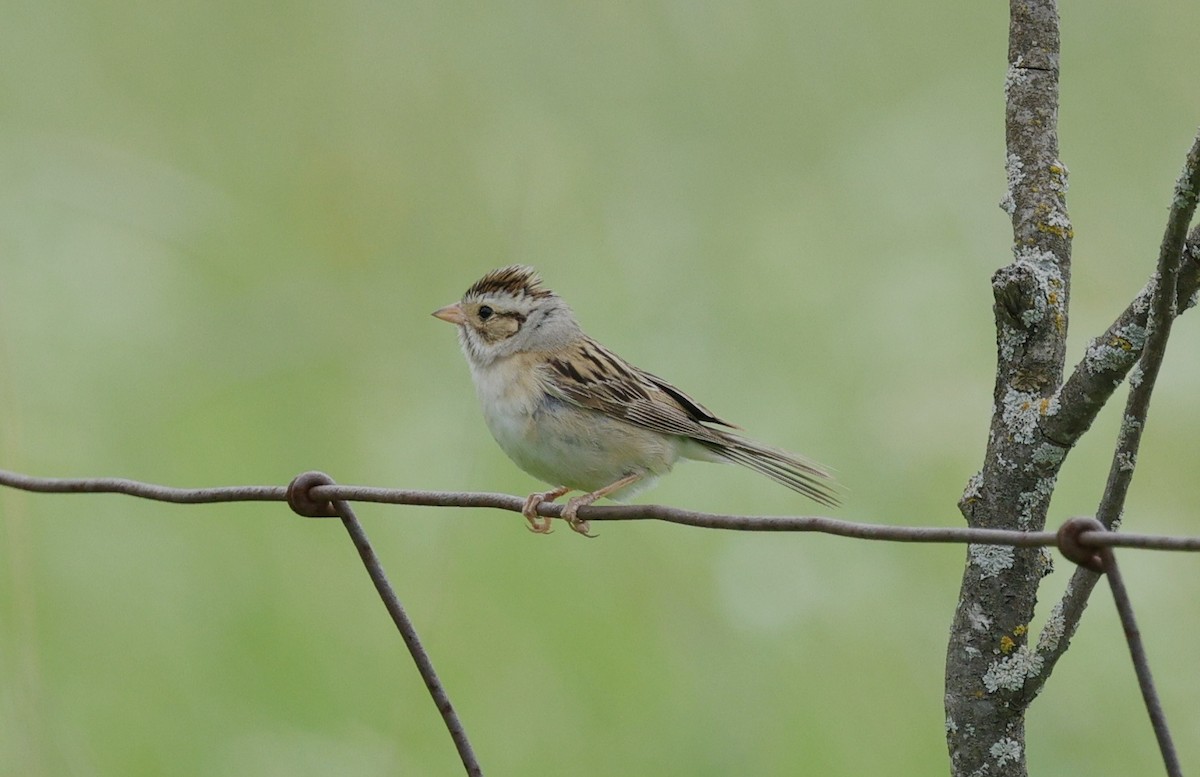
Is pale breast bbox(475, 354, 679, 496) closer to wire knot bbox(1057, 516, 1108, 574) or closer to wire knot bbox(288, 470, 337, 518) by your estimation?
wire knot bbox(288, 470, 337, 518)

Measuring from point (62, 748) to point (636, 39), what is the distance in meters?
3.27

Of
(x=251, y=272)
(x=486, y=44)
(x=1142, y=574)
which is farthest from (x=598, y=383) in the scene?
(x=486, y=44)

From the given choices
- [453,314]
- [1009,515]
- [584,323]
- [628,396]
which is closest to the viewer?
[1009,515]

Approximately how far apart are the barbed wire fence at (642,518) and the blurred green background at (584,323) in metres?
1.50

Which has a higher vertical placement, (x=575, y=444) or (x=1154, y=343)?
(x=575, y=444)

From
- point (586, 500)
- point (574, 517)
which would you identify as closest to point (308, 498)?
point (574, 517)

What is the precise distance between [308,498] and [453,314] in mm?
1358

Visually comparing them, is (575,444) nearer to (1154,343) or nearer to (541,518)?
(541,518)

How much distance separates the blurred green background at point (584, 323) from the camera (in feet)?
11.3

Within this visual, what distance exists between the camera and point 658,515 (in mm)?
1692

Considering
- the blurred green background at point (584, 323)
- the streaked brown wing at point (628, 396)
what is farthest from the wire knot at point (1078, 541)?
the blurred green background at point (584, 323)

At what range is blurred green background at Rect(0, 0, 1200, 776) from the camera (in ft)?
11.3

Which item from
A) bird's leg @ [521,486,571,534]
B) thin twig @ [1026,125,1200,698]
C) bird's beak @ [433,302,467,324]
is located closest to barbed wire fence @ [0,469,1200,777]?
thin twig @ [1026,125,1200,698]

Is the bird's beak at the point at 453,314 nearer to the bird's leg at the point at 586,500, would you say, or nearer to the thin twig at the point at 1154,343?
the bird's leg at the point at 586,500
